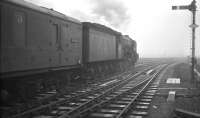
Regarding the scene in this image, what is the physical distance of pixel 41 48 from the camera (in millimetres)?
10141

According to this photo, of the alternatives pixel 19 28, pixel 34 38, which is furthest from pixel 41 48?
pixel 19 28

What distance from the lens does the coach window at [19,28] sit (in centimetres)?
842

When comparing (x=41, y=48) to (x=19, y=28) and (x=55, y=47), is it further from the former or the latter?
(x=19, y=28)

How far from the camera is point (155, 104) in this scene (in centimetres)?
1027

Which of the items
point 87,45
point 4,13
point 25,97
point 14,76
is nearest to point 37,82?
point 25,97

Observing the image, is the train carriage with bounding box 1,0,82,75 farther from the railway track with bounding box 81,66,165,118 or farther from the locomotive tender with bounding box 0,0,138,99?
the railway track with bounding box 81,66,165,118

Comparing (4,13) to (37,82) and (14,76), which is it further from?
(37,82)

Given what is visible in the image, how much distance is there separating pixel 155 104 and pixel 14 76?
17.0ft

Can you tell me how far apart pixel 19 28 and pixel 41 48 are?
1662 millimetres

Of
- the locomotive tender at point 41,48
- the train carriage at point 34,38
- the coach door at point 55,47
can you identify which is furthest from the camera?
the coach door at point 55,47

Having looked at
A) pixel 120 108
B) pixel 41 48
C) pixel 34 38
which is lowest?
pixel 120 108

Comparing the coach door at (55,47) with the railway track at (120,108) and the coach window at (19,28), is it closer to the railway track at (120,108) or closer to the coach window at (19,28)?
the coach window at (19,28)

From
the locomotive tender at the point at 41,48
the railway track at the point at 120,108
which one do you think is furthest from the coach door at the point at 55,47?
the railway track at the point at 120,108

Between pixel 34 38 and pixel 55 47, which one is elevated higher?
pixel 34 38
